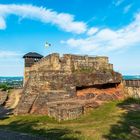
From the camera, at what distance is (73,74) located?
27.0 m

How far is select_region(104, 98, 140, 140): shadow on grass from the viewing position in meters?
16.7

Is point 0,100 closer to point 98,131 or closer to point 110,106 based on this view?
point 110,106

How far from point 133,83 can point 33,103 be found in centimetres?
1217

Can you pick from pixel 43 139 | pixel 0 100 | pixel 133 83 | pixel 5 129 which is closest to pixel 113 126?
pixel 43 139

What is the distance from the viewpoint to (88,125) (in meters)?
19.4

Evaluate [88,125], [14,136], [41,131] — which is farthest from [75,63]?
[14,136]

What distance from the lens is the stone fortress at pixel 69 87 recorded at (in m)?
23.1

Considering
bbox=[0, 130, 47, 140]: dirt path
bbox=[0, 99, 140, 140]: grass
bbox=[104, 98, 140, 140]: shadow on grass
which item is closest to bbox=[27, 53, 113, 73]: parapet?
bbox=[0, 99, 140, 140]: grass

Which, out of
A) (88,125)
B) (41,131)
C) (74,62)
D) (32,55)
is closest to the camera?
(41,131)

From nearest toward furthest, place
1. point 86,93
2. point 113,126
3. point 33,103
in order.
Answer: point 113,126 → point 33,103 → point 86,93

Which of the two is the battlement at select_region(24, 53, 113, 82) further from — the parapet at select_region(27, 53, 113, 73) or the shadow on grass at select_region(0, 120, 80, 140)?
the shadow on grass at select_region(0, 120, 80, 140)

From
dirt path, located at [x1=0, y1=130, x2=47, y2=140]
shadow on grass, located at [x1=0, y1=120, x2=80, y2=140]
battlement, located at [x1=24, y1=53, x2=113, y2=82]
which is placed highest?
battlement, located at [x1=24, y1=53, x2=113, y2=82]

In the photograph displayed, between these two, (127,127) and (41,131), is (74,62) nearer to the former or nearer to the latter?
(41,131)

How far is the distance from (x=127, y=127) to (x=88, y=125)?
9.14 feet
